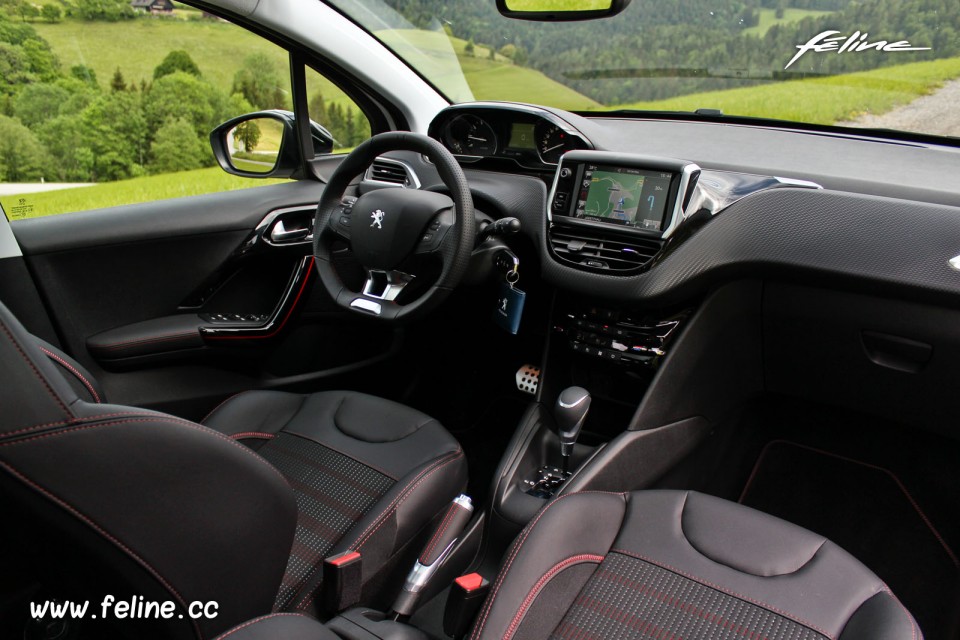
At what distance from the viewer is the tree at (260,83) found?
250cm

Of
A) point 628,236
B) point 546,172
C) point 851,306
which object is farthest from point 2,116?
point 851,306

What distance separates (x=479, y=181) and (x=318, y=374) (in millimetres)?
902

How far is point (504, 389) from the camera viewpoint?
8.43 feet

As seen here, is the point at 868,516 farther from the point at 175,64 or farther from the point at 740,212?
the point at 175,64

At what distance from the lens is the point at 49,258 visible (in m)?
2.12

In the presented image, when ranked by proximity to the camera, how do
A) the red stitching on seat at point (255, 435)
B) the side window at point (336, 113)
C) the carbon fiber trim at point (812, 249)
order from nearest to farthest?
1. the carbon fiber trim at point (812, 249)
2. the red stitching on seat at point (255, 435)
3. the side window at point (336, 113)

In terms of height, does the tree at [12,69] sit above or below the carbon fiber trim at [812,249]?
above

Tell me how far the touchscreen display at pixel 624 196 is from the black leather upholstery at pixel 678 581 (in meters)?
0.73

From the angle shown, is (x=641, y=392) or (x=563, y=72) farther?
(x=563, y=72)

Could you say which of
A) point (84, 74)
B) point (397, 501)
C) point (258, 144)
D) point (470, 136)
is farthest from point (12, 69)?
point (397, 501)

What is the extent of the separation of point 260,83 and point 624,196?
4.72 feet

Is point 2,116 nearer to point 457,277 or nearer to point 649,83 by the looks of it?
point 457,277

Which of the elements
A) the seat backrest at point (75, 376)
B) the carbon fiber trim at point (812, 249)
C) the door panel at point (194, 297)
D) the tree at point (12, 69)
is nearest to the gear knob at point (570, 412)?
the carbon fiber trim at point (812, 249)

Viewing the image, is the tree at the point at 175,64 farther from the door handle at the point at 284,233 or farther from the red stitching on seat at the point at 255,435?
the red stitching on seat at the point at 255,435
